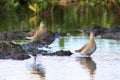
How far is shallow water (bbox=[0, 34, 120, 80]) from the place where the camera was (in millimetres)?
12375

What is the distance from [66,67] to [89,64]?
721mm

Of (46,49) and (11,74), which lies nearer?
(11,74)

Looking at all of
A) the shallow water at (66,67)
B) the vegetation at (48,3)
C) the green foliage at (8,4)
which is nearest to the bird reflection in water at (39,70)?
the shallow water at (66,67)

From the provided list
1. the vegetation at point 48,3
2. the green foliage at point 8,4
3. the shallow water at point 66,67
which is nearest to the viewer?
the shallow water at point 66,67

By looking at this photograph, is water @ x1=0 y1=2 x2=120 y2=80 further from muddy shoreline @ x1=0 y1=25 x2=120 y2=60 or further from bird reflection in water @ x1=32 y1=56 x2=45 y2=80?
muddy shoreline @ x1=0 y1=25 x2=120 y2=60

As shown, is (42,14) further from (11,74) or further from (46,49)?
(11,74)

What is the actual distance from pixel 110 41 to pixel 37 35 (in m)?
2.60

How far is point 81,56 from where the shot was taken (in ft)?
50.1

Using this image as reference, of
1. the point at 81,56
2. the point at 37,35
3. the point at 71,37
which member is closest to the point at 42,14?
the point at 71,37

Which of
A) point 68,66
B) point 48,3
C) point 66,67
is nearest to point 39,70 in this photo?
point 66,67

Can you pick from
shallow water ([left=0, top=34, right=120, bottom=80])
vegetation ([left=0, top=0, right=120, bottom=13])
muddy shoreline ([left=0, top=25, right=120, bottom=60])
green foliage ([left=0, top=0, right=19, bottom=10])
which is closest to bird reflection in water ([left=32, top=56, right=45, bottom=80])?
shallow water ([left=0, top=34, right=120, bottom=80])

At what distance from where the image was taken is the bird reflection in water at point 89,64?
42.9 ft

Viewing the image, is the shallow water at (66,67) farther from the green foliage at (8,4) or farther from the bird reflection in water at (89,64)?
the green foliage at (8,4)

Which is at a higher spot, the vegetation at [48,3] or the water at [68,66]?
the vegetation at [48,3]
